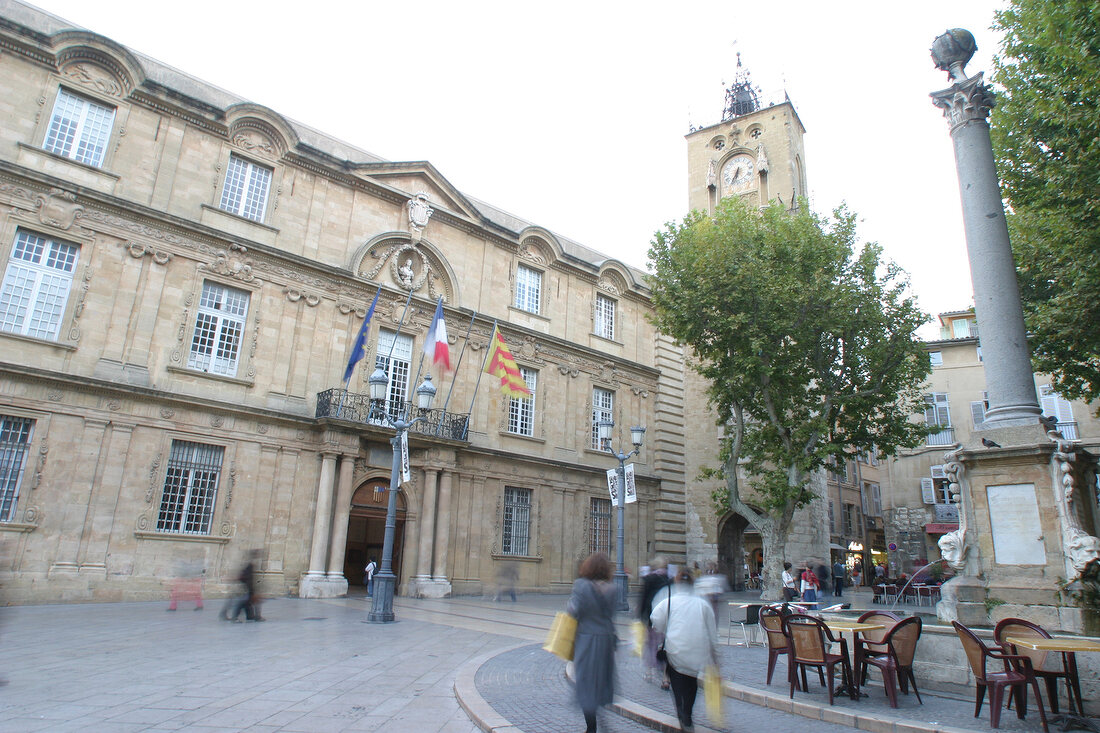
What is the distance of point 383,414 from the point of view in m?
19.3

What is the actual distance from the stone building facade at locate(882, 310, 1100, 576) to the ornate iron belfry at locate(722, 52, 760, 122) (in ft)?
56.8

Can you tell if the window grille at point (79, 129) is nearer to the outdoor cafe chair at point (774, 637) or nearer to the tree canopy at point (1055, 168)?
the outdoor cafe chair at point (774, 637)

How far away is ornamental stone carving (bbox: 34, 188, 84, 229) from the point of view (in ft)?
51.4

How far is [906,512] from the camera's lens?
110ft

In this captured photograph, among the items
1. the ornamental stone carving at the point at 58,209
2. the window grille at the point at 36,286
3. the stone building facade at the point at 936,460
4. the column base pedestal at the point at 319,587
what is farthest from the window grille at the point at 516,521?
the stone building facade at the point at 936,460

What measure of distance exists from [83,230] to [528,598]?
15.9 metres

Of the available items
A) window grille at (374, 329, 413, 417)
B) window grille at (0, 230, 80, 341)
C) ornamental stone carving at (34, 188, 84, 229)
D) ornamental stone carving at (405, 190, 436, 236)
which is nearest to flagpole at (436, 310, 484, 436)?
window grille at (374, 329, 413, 417)

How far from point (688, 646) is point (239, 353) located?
16.1 meters

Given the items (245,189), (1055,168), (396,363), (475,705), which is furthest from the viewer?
(396,363)

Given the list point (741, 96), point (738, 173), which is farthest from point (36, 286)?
point (741, 96)

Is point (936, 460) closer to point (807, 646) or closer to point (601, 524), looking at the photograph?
point (601, 524)

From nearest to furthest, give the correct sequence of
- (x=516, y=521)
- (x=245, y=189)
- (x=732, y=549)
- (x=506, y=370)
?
(x=245, y=189)
(x=506, y=370)
(x=516, y=521)
(x=732, y=549)

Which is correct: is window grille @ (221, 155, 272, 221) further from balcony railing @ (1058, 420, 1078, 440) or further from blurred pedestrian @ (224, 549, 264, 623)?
balcony railing @ (1058, 420, 1078, 440)

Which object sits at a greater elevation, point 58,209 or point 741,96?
point 741,96
